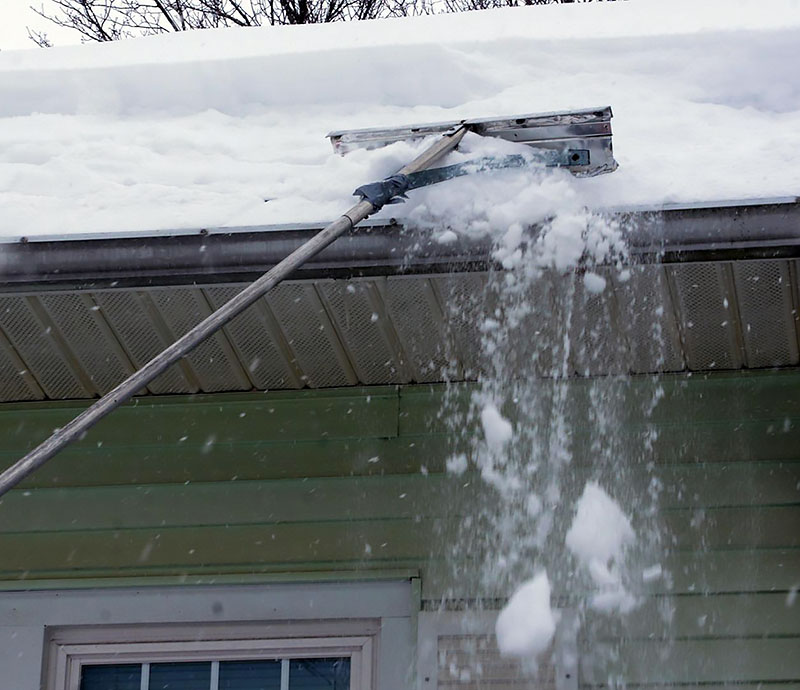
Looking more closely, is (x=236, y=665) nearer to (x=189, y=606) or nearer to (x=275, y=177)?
(x=189, y=606)

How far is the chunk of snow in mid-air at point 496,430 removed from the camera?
4016mm

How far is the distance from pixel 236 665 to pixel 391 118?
203cm

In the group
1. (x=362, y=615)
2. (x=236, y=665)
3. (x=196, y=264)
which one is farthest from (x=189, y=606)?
(x=196, y=264)

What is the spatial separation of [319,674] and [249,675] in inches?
10.2

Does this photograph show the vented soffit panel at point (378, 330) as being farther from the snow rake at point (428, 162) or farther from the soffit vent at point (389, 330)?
the snow rake at point (428, 162)

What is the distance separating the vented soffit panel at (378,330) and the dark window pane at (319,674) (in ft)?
3.30

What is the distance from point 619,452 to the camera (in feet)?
13.0

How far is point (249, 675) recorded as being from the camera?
396 centimetres

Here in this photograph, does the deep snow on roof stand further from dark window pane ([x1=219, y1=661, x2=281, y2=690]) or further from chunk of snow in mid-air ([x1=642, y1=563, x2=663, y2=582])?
dark window pane ([x1=219, y1=661, x2=281, y2=690])

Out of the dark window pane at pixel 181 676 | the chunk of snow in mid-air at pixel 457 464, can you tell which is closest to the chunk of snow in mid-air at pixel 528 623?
the chunk of snow in mid-air at pixel 457 464

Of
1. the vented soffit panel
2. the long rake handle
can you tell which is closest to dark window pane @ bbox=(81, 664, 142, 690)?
the vented soffit panel

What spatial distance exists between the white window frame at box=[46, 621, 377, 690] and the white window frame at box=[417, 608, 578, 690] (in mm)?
208

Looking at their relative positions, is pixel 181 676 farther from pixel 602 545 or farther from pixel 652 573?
pixel 652 573

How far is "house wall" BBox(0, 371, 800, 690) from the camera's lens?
371 centimetres
